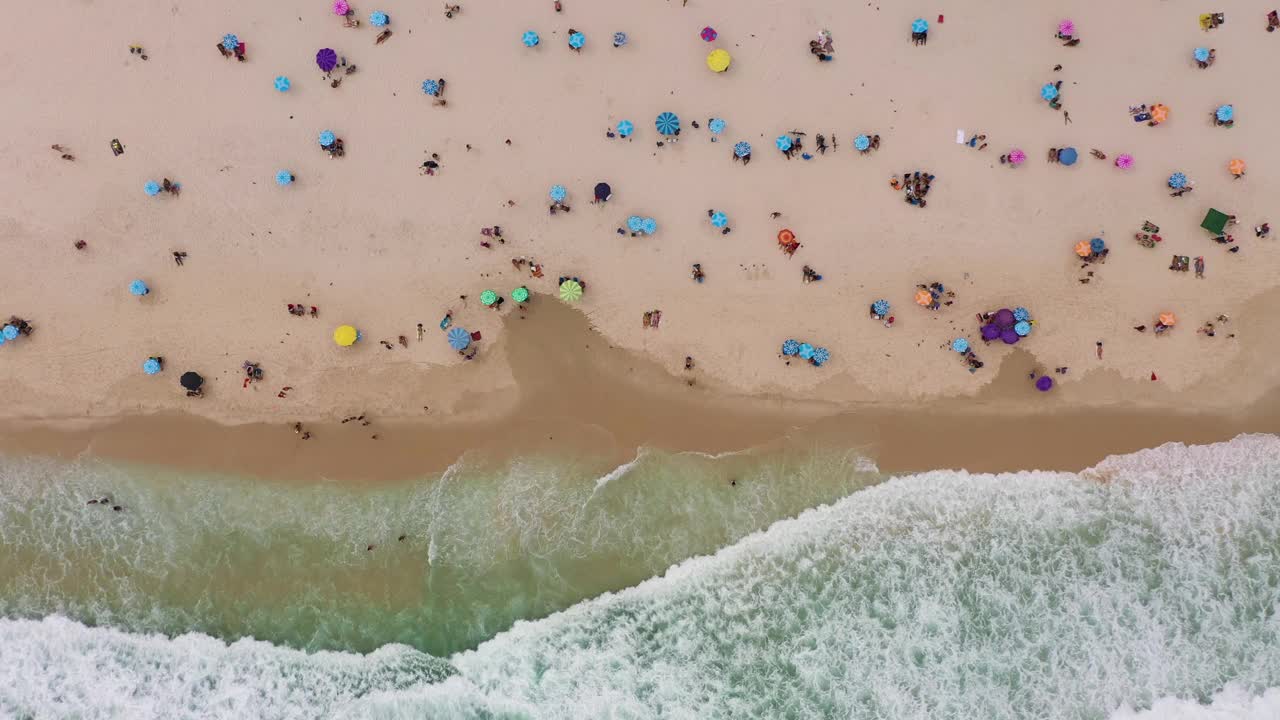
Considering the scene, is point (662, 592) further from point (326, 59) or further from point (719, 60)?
point (326, 59)

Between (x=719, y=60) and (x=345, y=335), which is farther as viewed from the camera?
(x=719, y=60)

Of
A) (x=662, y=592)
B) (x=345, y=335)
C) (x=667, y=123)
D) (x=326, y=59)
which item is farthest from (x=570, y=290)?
(x=326, y=59)

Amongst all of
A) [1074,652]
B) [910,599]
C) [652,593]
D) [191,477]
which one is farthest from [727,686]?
[191,477]

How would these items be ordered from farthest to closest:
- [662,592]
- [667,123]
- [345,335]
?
1. [667,123]
2. [345,335]
3. [662,592]

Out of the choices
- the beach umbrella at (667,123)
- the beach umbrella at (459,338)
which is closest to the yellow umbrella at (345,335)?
the beach umbrella at (459,338)

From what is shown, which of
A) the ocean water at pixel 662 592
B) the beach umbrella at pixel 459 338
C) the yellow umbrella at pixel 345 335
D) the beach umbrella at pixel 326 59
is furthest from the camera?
the beach umbrella at pixel 326 59

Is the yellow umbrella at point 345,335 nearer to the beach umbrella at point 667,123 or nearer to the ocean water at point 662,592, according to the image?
the ocean water at point 662,592
